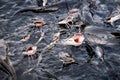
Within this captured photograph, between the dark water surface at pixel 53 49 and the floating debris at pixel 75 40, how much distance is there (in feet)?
0.22

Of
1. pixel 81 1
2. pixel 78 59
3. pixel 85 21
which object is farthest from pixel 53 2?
pixel 78 59

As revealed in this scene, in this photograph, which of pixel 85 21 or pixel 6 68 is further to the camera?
pixel 85 21

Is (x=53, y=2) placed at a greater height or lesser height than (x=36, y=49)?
greater

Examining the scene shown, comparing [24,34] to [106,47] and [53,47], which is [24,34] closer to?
[53,47]

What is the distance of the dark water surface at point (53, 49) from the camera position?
352 cm

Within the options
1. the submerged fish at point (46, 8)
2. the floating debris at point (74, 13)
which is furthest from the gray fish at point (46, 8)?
the floating debris at point (74, 13)

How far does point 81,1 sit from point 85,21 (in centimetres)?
68

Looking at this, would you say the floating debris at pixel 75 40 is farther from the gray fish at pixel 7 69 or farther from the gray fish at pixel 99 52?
the gray fish at pixel 7 69

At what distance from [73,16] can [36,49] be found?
0.94 m

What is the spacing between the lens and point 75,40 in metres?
3.96

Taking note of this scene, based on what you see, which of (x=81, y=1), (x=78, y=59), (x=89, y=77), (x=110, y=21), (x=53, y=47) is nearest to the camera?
(x=89, y=77)

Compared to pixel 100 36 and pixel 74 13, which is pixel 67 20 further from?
pixel 100 36

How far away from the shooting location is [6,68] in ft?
11.6

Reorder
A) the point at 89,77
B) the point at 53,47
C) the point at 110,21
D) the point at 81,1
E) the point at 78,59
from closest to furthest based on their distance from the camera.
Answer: the point at 89,77 < the point at 78,59 < the point at 53,47 < the point at 110,21 < the point at 81,1
